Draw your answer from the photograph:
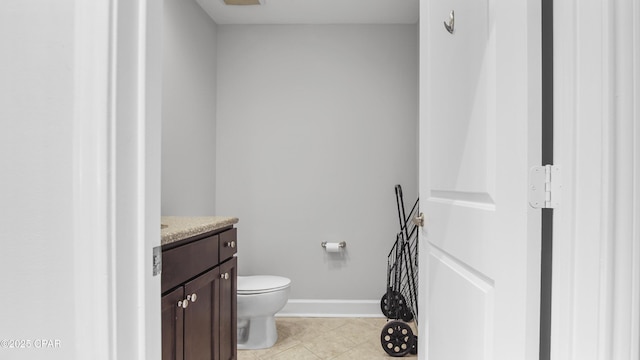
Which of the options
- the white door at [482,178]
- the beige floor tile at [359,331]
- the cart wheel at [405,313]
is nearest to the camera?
the white door at [482,178]

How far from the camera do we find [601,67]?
604mm

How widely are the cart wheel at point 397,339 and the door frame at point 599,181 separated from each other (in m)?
1.76

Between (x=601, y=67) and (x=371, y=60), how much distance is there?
→ 101 inches

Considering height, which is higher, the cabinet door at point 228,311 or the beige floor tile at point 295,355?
the cabinet door at point 228,311

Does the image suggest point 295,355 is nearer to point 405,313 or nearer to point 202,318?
point 405,313

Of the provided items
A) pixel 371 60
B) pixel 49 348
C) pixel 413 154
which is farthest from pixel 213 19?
pixel 49 348

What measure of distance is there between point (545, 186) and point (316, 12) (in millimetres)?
2555

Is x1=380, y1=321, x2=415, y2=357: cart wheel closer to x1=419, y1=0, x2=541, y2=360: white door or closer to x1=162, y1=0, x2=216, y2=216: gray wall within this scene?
x1=419, y1=0, x2=541, y2=360: white door

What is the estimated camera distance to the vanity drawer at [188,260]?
1172 millimetres

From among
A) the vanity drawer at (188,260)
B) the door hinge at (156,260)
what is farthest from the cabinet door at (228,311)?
the door hinge at (156,260)

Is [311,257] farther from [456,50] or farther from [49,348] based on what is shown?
[49,348]

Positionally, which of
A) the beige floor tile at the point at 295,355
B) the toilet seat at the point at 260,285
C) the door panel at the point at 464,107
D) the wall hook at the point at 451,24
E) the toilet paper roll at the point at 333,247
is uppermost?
the wall hook at the point at 451,24

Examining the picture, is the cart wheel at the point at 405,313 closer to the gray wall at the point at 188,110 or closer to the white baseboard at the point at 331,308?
the white baseboard at the point at 331,308

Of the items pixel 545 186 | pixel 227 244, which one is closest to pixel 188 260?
pixel 227 244
